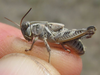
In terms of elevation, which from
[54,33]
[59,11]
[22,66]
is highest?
[59,11]

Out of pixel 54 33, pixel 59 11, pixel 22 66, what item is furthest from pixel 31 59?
pixel 59 11

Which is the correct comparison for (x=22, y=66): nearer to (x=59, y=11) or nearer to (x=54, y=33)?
(x=54, y=33)

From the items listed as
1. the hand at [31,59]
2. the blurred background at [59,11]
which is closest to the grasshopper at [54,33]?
the hand at [31,59]

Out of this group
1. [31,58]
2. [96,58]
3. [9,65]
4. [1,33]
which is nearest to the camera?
[9,65]

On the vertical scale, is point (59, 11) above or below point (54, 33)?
above

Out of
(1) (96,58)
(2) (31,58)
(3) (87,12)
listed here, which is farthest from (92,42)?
(2) (31,58)

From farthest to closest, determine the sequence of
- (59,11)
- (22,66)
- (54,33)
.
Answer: (59,11)
(54,33)
(22,66)

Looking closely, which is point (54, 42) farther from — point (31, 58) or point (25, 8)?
point (25, 8)
